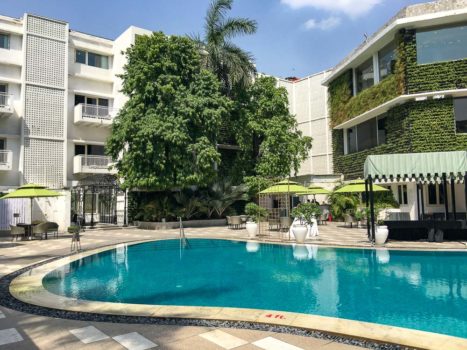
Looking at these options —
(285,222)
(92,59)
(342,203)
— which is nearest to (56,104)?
(92,59)

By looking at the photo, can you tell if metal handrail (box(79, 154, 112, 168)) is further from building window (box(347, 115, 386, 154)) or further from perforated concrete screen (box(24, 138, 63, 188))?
building window (box(347, 115, 386, 154))

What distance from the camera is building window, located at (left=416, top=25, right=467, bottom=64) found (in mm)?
20250

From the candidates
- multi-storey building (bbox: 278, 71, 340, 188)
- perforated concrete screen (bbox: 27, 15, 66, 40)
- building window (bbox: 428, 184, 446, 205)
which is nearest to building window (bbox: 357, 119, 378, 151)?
building window (bbox: 428, 184, 446, 205)

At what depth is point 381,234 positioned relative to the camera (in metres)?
14.0

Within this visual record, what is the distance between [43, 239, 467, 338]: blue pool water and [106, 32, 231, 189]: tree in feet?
27.8

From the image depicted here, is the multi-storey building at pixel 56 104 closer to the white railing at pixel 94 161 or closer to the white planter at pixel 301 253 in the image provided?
the white railing at pixel 94 161

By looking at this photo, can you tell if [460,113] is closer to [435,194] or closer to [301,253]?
[435,194]

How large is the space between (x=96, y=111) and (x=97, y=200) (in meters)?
6.93

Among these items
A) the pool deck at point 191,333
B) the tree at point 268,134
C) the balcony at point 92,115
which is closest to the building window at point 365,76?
the tree at point 268,134

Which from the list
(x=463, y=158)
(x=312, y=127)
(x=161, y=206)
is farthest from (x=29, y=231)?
(x=312, y=127)

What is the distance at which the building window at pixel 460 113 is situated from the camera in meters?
20.4

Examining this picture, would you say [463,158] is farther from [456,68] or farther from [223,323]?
[223,323]

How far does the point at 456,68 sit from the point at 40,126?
26307 millimetres

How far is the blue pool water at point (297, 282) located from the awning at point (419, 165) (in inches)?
115
